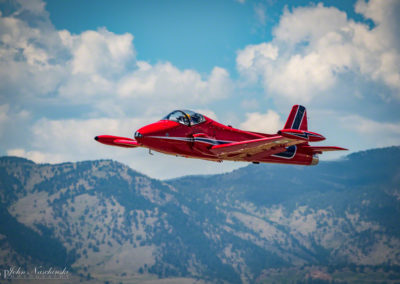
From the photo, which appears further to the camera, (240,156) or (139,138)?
(240,156)

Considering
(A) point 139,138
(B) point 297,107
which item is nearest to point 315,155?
(B) point 297,107

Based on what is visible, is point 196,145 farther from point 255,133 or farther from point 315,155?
point 315,155

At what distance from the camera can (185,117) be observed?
45.7m

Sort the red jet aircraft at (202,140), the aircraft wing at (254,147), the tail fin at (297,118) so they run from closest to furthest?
1. the aircraft wing at (254,147)
2. the red jet aircraft at (202,140)
3. the tail fin at (297,118)

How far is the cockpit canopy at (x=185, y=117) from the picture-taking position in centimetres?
4534

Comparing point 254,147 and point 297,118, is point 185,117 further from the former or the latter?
point 297,118

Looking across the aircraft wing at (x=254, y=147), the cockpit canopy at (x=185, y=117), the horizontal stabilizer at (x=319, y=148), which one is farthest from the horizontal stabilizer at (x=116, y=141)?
the horizontal stabilizer at (x=319, y=148)

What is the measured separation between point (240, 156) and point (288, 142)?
6510mm

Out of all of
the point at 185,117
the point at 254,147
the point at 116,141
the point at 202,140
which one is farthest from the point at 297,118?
the point at 116,141

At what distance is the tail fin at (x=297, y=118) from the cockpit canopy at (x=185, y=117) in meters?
14.9

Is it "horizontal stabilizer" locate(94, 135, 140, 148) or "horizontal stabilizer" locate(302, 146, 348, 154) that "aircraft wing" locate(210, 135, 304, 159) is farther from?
"horizontal stabilizer" locate(94, 135, 140, 148)

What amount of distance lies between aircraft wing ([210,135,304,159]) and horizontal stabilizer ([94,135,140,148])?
1056 centimetres

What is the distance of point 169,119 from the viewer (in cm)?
4519

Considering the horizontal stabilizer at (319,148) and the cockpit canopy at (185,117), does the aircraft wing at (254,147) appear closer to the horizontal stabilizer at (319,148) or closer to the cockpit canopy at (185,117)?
the cockpit canopy at (185,117)
